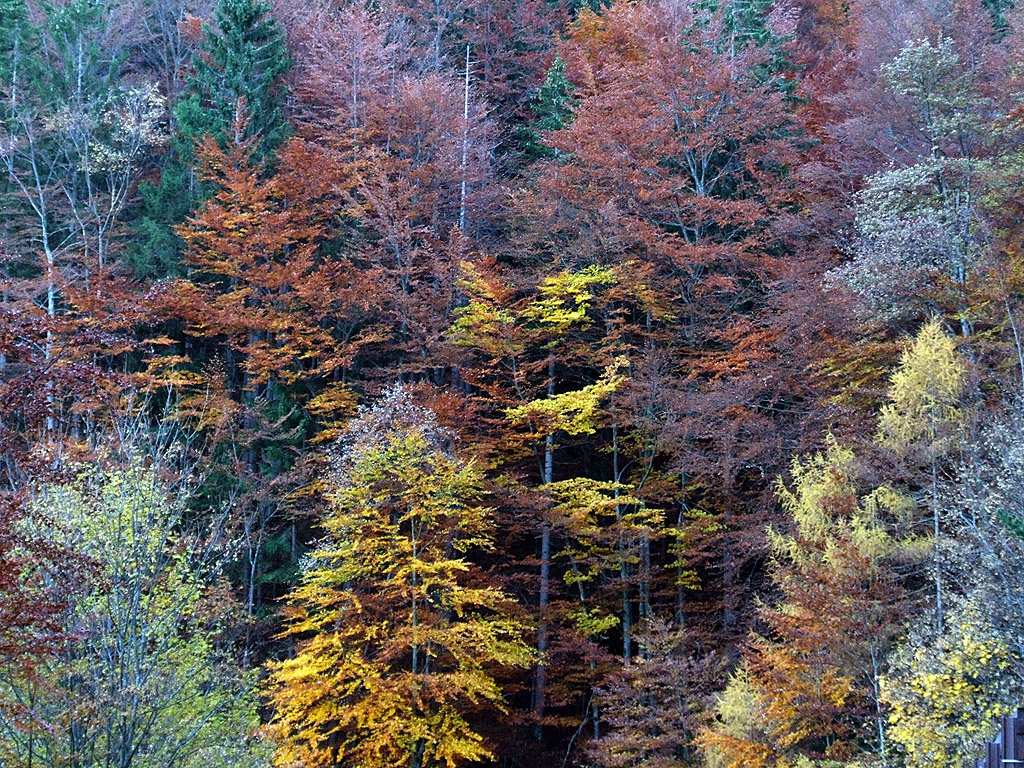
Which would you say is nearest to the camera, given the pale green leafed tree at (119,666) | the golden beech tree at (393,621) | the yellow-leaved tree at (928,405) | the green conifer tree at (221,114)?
the pale green leafed tree at (119,666)

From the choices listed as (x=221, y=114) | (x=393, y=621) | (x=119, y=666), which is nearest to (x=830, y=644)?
(x=393, y=621)

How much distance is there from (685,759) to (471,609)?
5682 millimetres

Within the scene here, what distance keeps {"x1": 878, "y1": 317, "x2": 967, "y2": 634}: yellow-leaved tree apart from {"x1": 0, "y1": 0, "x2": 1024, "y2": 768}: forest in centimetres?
7

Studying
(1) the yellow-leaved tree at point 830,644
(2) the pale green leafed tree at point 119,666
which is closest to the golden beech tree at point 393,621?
(2) the pale green leafed tree at point 119,666

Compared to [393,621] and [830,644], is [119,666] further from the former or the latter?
[830,644]

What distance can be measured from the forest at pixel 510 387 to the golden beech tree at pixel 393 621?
0.36 feet

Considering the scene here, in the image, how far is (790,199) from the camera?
72.7 ft

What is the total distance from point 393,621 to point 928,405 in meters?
9.49

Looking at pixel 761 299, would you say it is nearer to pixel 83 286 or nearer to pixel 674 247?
pixel 674 247

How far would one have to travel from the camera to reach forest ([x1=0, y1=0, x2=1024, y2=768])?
34.3ft

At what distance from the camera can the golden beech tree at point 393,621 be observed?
47.3 feet

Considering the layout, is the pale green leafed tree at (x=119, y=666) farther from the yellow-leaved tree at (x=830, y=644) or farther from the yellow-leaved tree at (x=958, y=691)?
the yellow-leaved tree at (x=958, y=691)

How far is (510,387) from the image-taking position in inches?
781

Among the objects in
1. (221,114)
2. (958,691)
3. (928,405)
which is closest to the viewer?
(958,691)
